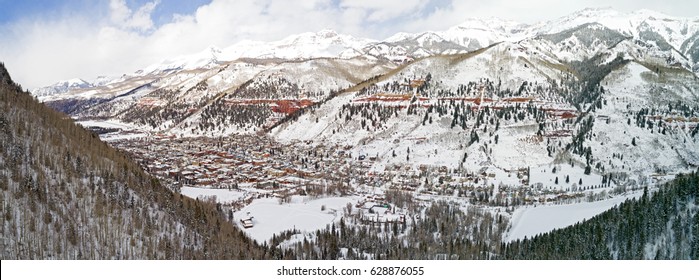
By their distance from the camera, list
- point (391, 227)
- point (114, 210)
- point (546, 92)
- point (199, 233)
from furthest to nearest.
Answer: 1. point (546, 92)
2. point (391, 227)
3. point (199, 233)
4. point (114, 210)

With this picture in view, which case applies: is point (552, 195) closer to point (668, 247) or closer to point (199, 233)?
point (668, 247)

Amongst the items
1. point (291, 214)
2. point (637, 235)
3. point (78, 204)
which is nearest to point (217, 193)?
point (291, 214)

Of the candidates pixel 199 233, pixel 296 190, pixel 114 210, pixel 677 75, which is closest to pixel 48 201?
pixel 114 210

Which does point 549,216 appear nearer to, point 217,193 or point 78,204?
point 217,193

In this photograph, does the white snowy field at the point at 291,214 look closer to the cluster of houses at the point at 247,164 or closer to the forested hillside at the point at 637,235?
the cluster of houses at the point at 247,164

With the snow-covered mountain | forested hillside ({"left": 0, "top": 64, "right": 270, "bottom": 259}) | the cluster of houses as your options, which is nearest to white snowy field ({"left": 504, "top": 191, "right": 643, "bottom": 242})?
the snow-covered mountain

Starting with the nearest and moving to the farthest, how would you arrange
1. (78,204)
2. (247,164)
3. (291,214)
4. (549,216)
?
(78,204), (291,214), (549,216), (247,164)

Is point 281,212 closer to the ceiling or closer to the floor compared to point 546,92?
closer to the floor
